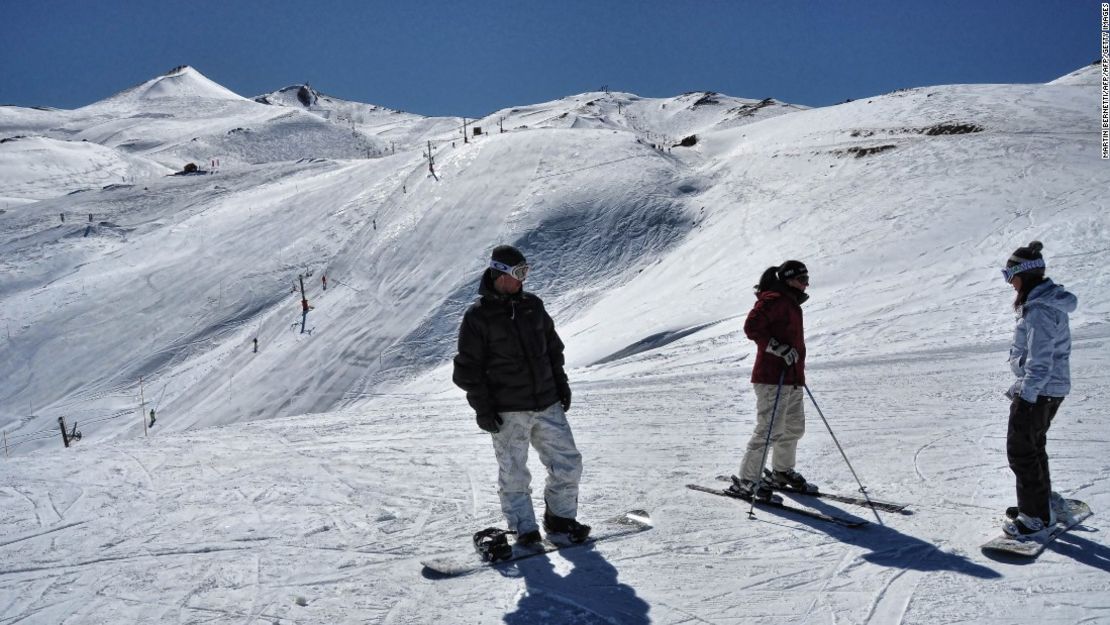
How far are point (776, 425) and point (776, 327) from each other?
84cm

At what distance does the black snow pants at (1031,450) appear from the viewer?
5375 mm

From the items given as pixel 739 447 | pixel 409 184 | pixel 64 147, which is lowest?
pixel 739 447

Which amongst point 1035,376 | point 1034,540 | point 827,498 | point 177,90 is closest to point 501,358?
point 827,498

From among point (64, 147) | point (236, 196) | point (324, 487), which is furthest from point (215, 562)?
point (64, 147)

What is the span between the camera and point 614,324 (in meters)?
21.4

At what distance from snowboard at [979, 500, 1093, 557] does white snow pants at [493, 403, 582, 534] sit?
283 cm

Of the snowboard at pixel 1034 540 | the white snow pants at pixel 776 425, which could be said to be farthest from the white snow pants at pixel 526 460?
the snowboard at pixel 1034 540

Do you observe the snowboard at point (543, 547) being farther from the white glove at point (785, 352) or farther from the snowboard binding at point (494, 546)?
the white glove at point (785, 352)

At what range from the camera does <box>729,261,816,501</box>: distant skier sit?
6.71 m

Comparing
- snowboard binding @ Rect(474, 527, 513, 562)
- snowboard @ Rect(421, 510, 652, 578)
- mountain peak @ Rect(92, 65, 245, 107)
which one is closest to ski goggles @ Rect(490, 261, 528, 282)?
snowboard binding @ Rect(474, 527, 513, 562)

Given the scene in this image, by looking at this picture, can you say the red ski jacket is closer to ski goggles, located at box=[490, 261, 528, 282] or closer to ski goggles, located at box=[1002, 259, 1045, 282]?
ski goggles, located at box=[1002, 259, 1045, 282]

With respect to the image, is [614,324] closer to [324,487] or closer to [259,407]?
[259,407]

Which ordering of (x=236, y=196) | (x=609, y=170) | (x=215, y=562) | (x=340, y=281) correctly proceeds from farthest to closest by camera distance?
(x=236, y=196)
(x=609, y=170)
(x=340, y=281)
(x=215, y=562)

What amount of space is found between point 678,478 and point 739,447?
1478mm
